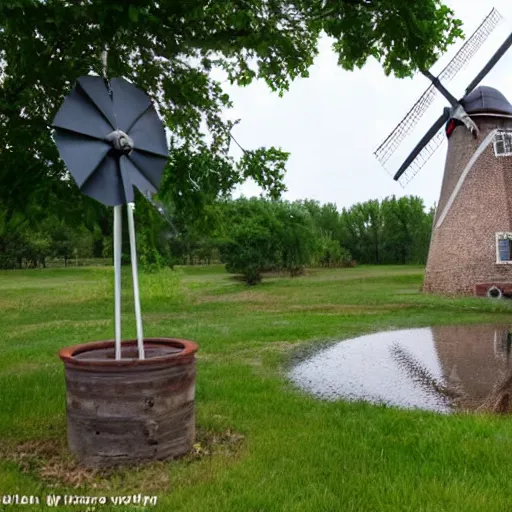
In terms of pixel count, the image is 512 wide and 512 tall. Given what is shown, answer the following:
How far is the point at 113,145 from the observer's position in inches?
211

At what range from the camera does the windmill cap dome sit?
23484 millimetres

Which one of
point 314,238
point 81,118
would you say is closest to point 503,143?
point 314,238

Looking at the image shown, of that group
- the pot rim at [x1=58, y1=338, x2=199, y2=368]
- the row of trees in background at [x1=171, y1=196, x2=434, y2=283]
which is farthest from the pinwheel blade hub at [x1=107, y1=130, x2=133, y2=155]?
the row of trees in background at [x1=171, y1=196, x2=434, y2=283]

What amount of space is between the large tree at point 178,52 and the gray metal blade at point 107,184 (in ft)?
4.60

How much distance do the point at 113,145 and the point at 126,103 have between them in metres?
0.52

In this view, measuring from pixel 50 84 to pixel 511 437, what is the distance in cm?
669

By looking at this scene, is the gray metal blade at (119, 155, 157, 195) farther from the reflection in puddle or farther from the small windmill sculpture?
the reflection in puddle

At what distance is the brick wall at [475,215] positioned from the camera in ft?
76.1

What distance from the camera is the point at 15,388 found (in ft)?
26.2

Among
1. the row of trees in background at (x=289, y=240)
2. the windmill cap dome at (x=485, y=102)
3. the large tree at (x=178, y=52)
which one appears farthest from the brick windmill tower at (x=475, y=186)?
the large tree at (x=178, y=52)

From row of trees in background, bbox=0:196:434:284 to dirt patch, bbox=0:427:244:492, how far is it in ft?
41.4

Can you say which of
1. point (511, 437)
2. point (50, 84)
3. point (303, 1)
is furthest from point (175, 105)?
point (511, 437)

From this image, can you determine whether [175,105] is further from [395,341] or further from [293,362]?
[395,341]

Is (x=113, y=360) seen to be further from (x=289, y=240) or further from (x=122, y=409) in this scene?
(x=289, y=240)
